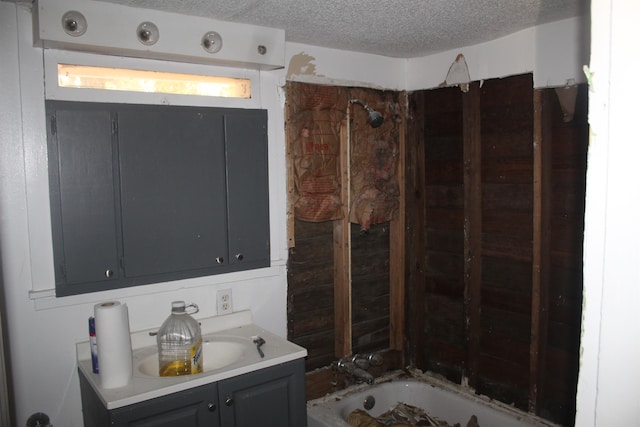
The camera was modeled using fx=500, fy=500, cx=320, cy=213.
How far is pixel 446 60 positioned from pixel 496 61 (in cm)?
33

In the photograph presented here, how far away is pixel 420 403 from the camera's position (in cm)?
302

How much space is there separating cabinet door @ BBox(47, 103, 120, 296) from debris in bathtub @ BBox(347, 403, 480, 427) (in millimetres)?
Answer: 1470

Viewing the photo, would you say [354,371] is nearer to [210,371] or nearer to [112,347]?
[210,371]

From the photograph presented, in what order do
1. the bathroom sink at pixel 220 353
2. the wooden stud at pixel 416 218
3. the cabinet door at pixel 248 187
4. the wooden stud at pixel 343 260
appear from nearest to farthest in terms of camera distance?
the bathroom sink at pixel 220 353 < the cabinet door at pixel 248 187 < the wooden stud at pixel 343 260 < the wooden stud at pixel 416 218

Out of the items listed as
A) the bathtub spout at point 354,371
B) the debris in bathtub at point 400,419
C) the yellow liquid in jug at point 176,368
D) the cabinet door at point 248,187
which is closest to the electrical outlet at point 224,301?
the cabinet door at point 248,187

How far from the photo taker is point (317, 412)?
2.67 m

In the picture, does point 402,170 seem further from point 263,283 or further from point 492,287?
point 263,283

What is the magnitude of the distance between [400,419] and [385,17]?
2141 millimetres

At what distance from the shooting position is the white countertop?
178cm

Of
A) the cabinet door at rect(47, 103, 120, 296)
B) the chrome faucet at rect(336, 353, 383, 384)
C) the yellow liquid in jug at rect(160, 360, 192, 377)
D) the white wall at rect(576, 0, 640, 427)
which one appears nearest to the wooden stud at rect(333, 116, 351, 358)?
the chrome faucet at rect(336, 353, 383, 384)

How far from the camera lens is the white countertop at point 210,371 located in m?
1.78

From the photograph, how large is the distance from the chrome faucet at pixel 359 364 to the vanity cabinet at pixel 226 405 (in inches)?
27.2

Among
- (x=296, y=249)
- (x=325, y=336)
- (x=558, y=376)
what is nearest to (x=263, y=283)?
(x=296, y=249)

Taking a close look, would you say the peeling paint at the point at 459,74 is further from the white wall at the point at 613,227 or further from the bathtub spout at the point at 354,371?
the white wall at the point at 613,227
